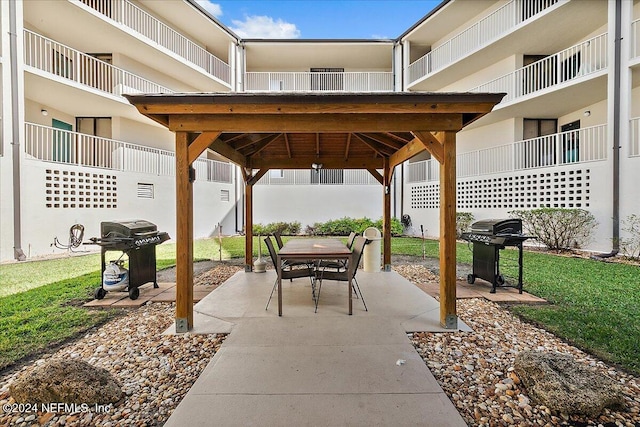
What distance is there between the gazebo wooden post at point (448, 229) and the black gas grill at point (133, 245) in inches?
176

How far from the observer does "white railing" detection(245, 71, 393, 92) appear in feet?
54.2

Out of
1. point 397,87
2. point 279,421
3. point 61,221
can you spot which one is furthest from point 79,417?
point 397,87

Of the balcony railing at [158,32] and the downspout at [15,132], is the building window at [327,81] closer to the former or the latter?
the balcony railing at [158,32]

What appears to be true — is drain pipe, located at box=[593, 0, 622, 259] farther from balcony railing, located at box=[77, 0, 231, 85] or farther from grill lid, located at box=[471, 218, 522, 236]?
balcony railing, located at box=[77, 0, 231, 85]

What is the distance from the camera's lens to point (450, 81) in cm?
1498

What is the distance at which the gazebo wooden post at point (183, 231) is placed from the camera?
3.56 metres

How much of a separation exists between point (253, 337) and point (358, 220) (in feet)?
38.9

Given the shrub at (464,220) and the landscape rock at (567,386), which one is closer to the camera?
the landscape rock at (567,386)

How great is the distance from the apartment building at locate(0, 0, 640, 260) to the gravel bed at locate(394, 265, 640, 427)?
15.1ft

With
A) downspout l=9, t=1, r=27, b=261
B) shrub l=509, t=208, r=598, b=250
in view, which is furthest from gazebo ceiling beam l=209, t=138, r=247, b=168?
shrub l=509, t=208, r=598, b=250

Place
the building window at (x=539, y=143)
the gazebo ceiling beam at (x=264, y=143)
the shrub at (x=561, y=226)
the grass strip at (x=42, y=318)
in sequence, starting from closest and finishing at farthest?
the grass strip at (x=42, y=318), the gazebo ceiling beam at (x=264, y=143), the shrub at (x=561, y=226), the building window at (x=539, y=143)

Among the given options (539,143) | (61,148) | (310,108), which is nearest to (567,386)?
(310,108)

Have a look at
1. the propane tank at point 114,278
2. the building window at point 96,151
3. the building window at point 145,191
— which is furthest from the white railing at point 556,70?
the building window at point 96,151

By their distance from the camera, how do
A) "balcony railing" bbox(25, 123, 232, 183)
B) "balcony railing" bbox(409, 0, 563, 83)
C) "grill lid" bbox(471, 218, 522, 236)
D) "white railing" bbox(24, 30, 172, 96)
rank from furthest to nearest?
"balcony railing" bbox(409, 0, 563, 83), "white railing" bbox(24, 30, 172, 96), "balcony railing" bbox(25, 123, 232, 183), "grill lid" bbox(471, 218, 522, 236)
